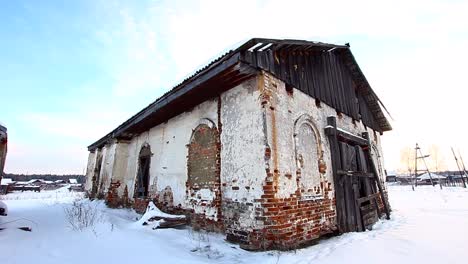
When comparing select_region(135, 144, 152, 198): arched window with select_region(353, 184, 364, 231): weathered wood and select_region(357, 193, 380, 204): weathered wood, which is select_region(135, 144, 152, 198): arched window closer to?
select_region(353, 184, 364, 231): weathered wood

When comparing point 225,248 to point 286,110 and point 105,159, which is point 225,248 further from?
point 105,159

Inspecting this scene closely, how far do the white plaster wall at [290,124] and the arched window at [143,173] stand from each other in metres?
5.52

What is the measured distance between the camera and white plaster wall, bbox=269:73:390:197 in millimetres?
→ 4852

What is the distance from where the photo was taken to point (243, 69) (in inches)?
193

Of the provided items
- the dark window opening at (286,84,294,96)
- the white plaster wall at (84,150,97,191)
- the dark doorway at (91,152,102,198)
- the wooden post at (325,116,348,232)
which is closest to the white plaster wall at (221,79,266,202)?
the dark window opening at (286,84,294,96)

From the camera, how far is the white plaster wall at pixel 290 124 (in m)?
4.85

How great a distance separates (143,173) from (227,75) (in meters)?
5.84

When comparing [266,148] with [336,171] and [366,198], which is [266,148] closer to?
[336,171]

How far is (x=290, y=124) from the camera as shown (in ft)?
17.6

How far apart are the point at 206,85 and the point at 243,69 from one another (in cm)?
119

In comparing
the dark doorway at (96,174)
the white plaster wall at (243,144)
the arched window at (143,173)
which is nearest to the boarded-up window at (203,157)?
the white plaster wall at (243,144)

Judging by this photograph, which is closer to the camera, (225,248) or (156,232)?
(225,248)

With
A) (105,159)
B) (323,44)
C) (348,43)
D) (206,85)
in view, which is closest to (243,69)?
(206,85)

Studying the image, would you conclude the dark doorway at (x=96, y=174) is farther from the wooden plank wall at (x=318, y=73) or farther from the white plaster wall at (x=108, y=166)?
the wooden plank wall at (x=318, y=73)
